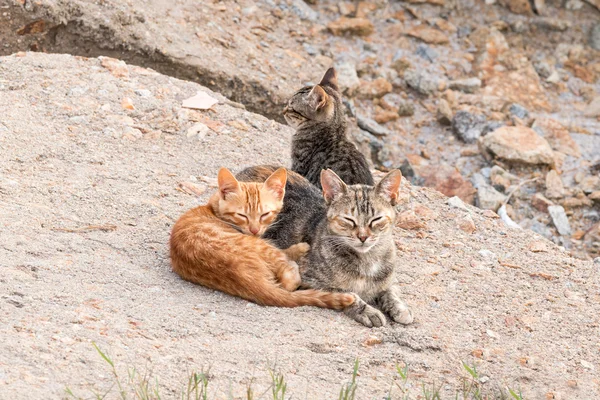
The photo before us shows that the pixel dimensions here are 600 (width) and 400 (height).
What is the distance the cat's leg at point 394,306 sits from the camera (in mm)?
5719

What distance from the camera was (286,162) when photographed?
8320 millimetres

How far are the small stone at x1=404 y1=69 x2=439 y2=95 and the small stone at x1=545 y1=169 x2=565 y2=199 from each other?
2291 mm

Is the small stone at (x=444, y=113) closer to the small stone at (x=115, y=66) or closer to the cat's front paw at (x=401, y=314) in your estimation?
the small stone at (x=115, y=66)

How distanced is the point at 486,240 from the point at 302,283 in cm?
207

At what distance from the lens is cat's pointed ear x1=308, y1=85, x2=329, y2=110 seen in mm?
7902

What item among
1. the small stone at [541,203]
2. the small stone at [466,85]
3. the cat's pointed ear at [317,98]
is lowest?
the small stone at [541,203]

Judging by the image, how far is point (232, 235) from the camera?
5805 millimetres

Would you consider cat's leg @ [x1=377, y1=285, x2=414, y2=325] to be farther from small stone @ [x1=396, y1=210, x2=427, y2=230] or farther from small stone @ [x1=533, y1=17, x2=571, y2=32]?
small stone @ [x1=533, y1=17, x2=571, y2=32]

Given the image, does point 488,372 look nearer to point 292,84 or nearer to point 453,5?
point 292,84

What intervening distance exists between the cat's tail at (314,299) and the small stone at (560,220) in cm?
476

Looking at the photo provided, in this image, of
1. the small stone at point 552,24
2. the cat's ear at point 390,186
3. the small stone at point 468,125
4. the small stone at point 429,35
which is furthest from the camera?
the small stone at point 552,24

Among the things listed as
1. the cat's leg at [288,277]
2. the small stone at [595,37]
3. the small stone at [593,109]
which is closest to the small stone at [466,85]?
the small stone at [593,109]

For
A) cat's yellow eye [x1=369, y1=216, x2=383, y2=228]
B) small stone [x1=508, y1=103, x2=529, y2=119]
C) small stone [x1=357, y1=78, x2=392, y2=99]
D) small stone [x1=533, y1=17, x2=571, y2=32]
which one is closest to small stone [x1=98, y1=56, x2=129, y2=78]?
small stone [x1=357, y1=78, x2=392, y2=99]

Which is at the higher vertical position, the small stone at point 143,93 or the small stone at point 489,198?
the small stone at point 143,93
